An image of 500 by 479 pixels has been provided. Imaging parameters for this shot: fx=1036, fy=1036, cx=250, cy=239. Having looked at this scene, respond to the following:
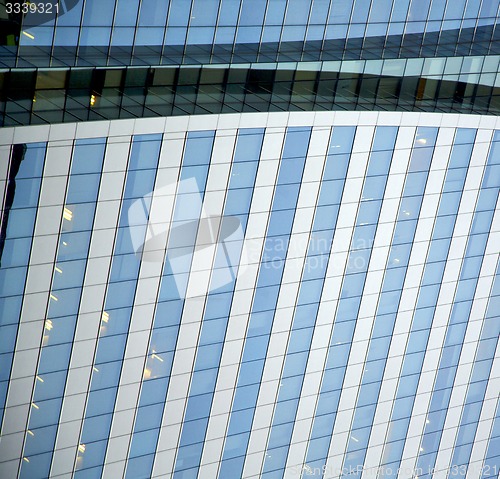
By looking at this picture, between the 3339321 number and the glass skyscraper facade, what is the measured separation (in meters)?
0.13

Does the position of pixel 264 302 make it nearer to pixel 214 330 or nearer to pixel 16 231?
pixel 214 330

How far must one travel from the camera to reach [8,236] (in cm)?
4244

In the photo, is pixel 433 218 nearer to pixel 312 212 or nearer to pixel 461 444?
pixel 312 212

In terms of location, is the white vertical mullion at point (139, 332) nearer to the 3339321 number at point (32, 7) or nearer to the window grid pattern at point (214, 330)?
the window grid pattern at point (214, 330)

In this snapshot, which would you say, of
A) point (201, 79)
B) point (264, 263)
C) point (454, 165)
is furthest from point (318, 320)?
point (201, 79)

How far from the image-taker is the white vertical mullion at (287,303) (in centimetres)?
4966

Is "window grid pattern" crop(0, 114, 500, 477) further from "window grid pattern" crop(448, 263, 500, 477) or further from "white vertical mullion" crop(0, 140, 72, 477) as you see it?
"white vertical mullion" crop(0, 140, 72, 477)

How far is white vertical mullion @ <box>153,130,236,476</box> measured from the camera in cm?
4678

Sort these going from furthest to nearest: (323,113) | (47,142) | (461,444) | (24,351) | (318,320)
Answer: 1. (461,444)
2. (318,320)
3. (323,113)
4. (24,351)
5. (47,142)

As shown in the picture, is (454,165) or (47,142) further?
(454,165)

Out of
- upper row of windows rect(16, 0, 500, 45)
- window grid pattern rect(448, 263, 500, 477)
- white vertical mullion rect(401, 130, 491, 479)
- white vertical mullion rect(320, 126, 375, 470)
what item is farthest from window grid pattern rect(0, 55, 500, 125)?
window grid pattern rect(448, 263, 500, 477)

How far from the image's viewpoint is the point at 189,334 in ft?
164

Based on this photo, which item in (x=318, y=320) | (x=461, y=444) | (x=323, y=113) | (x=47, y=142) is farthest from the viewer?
(x=461, y=444)

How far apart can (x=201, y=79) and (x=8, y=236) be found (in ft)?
37.9
